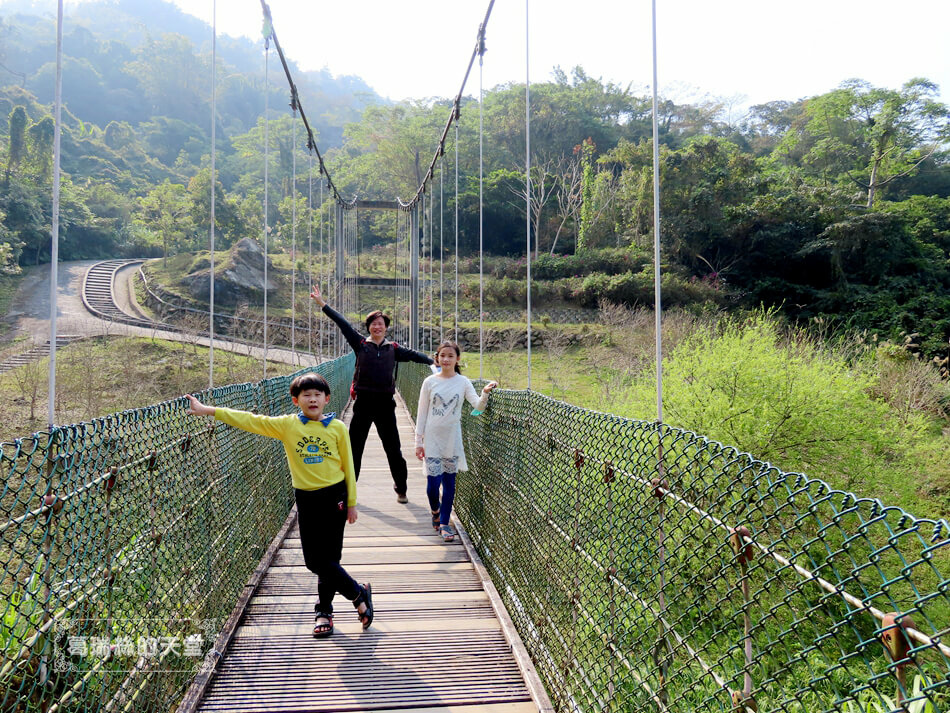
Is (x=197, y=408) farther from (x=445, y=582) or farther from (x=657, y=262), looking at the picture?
(x=657, y=262)

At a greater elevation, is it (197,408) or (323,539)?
(197,408)

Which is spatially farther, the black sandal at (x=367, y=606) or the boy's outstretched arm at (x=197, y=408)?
the black sandal at (x=367, y=606)

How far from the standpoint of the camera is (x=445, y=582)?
2551mm

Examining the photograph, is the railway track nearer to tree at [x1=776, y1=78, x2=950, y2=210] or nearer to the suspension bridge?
the suspension bridge

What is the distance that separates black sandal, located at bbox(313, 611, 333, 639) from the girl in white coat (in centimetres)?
102

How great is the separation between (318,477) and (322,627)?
1.55 feet

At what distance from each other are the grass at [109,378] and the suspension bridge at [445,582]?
9338 millimetres

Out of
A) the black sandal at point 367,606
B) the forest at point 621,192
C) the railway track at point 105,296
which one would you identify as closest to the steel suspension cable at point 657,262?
the black sandal at point 367,606

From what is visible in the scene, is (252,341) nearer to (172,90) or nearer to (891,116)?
(891,116)

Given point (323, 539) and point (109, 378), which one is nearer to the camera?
point (323, 539)

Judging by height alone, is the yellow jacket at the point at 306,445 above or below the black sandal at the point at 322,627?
above

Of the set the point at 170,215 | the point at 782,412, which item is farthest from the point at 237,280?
the point at 782,412

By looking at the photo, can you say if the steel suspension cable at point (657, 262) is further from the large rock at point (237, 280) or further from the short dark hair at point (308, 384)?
the large rock at point (237, 280)

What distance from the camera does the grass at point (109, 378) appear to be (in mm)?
11172
